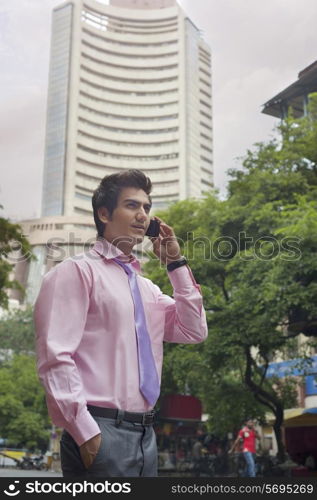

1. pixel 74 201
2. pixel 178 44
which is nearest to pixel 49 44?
pixel 178 44

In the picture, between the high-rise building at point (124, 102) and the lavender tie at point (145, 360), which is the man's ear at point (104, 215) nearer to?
the lavender tie at point (145, 360)

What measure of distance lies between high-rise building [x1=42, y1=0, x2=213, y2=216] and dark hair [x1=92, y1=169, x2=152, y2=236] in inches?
3609

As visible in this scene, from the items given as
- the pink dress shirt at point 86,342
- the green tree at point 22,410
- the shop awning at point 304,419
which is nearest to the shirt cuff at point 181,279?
the pink dress shirt at point 86,342

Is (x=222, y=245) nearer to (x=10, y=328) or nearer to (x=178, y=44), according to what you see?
(x=10, y=328)

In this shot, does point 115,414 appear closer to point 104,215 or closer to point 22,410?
point 104,215

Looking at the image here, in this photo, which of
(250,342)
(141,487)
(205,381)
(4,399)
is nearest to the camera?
(141,487)

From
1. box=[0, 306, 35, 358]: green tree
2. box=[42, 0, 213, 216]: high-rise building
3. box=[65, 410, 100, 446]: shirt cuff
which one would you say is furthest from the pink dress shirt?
box=[42, 0, 213, 216]: high-rise building

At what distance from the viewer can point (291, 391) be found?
70.1 ft

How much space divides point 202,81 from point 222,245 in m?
98.4

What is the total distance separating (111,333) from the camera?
1853 mm

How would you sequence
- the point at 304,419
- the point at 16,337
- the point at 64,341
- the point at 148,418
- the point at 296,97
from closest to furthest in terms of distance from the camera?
the point at 64,341 → the point at 148,418 → the point at 304,419 → the point at 296,97 → the point at 16,337

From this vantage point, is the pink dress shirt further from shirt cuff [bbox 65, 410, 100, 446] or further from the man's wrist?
the man's wrist

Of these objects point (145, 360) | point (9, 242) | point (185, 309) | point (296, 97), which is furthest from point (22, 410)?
point (145, 360)

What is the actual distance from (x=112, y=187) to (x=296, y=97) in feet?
85.3
